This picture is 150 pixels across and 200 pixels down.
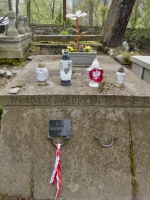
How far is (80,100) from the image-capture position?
7.43 feet

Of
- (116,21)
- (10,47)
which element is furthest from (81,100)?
(116,21)

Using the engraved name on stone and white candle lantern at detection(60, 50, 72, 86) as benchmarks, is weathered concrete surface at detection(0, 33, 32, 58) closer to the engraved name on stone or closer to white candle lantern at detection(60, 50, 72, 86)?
white candle lantern at detection(60, 50, 72, 86)

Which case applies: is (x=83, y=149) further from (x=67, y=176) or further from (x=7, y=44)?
(x=7, y=44)

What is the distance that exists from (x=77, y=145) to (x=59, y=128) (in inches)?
9.6

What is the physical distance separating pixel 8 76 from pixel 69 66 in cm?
266

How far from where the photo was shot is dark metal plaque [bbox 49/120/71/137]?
7.30 feet

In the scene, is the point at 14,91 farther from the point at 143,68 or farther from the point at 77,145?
the point at 143,68

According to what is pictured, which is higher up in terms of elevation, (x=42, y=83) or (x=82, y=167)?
(x=42, y=83)

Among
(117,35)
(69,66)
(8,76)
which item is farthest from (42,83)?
(117,35)

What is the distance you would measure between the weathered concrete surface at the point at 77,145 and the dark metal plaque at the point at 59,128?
0.06 metres

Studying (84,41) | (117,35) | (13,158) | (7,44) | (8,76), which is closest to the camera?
(13,158)

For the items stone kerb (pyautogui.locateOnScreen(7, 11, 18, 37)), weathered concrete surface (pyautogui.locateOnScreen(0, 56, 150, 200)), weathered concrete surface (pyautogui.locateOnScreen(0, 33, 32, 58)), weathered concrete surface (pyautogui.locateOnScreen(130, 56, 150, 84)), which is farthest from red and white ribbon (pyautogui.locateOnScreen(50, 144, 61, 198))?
stone kerb (pyautogui.locateOnScreen(7, 11, 18, 37))

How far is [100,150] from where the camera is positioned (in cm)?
227

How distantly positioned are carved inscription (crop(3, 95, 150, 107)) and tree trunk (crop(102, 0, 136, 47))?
5561mm
